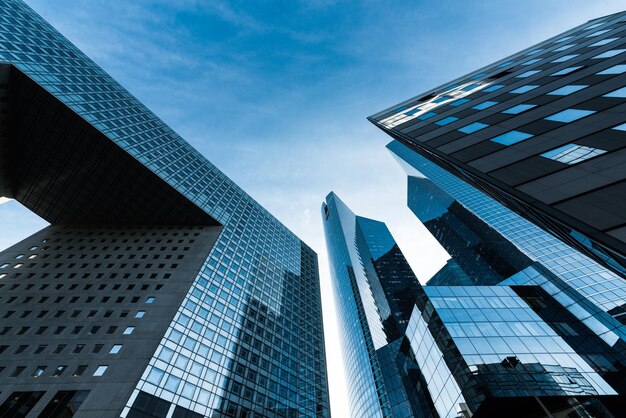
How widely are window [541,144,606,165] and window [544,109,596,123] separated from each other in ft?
8.35

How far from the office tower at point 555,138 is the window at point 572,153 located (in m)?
0.03

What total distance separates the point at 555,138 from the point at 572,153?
5.35 ft

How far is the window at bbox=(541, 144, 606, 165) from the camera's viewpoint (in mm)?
10677

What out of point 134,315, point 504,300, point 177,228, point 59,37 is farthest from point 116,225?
point 504,300

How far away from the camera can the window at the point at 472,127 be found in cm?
1741

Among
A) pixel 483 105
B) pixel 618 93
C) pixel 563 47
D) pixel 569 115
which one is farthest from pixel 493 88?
pixel 569 115

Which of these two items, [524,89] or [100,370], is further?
[100,370]

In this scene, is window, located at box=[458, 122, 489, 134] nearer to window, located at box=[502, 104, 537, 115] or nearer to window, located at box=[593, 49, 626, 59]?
window, located at box=[502, 104, 537, 115]

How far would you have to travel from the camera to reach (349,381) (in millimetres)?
115562

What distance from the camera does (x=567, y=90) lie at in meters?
16.2

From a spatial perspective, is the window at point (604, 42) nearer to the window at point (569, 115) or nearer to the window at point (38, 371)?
the window at point (569, 115)

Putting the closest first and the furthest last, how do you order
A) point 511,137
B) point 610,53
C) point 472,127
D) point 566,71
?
point 511,137 → point 472,127 → point 610,53 → point 566,71

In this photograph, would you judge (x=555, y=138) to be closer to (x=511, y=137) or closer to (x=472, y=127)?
(x=511, y=137)

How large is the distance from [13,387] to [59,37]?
65.8 metres
